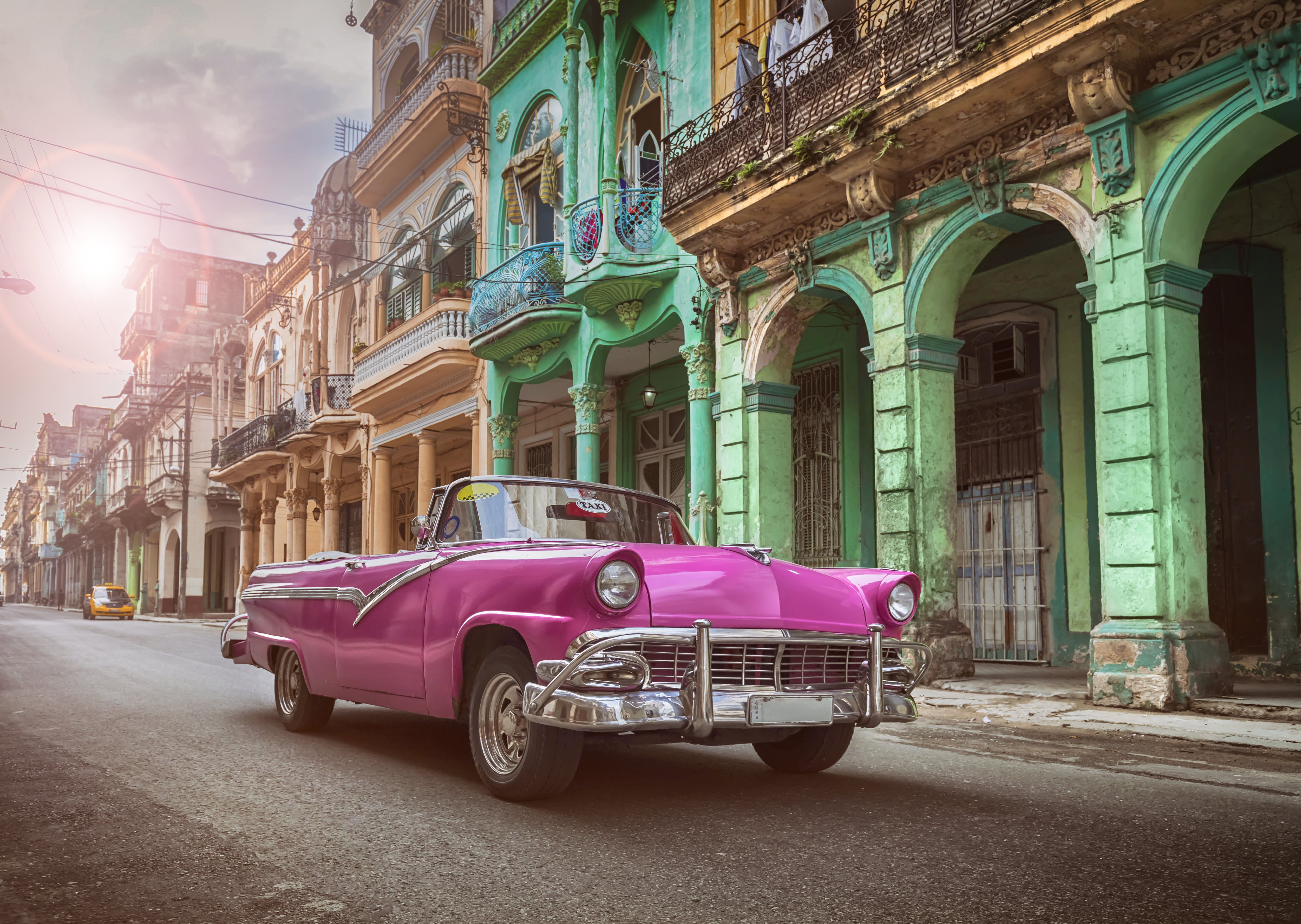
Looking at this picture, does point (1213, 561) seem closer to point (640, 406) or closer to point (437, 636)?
point (437, 636)

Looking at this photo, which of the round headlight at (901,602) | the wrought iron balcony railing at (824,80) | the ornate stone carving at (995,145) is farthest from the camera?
the wrought iron balcony railing at (824,80)

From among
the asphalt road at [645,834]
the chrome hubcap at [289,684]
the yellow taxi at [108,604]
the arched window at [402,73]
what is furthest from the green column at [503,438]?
the yellow taxi at [108,604]

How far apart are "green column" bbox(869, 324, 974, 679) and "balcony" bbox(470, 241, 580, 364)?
629 cm

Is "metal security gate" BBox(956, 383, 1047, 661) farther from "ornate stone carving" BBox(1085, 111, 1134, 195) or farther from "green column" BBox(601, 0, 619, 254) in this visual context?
"green column" BBox(601, 0, 619, 254)

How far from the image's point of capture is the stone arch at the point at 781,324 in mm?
12430

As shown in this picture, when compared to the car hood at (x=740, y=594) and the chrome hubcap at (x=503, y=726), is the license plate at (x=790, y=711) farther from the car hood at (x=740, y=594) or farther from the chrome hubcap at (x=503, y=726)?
the chrome hubcap at (x=503, y=726)

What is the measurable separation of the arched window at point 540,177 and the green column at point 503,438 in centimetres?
295

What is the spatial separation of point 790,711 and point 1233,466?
821cm

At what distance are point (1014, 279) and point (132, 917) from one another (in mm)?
11793

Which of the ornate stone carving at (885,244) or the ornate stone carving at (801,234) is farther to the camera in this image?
the ornate stone carving at (801,234)

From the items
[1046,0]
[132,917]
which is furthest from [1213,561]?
[132,917]

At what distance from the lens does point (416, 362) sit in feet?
65.4

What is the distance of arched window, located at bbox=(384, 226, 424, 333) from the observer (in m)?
22.4

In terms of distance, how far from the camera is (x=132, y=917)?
3.00 meters
